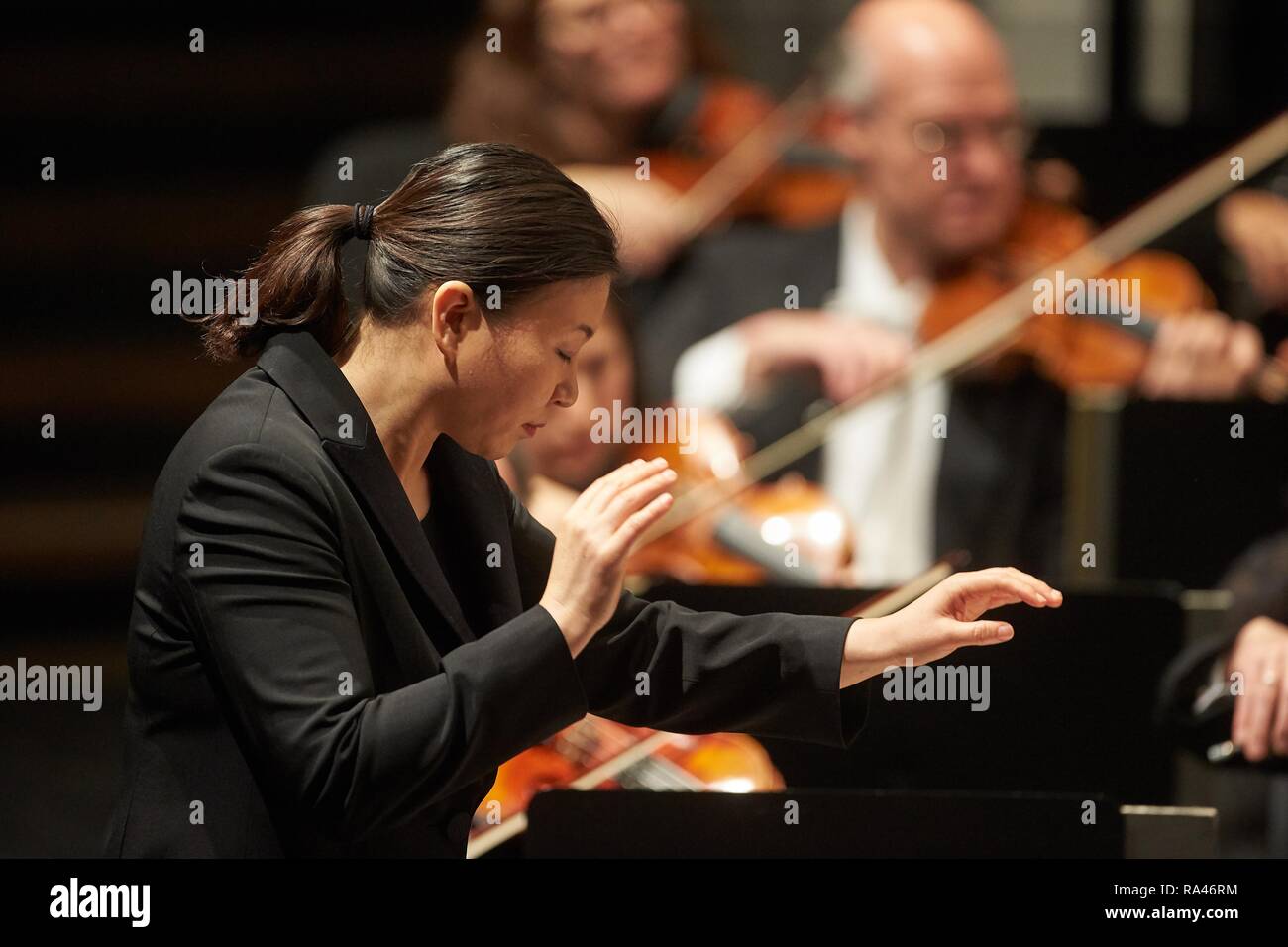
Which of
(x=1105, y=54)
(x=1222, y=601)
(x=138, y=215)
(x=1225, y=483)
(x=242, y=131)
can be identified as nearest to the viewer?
(x=1222, y=601)

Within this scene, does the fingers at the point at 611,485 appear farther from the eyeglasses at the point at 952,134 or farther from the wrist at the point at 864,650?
the eyeglasses at the point at 952,134

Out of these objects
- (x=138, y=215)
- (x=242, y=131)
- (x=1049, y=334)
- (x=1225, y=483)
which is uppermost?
(x=242, y=131)

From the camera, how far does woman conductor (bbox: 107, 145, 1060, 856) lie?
1.33 m

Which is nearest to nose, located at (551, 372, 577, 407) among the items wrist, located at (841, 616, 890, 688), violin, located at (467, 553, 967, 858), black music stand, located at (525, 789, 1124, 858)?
wrist, located at (841, 616, 890, 688)

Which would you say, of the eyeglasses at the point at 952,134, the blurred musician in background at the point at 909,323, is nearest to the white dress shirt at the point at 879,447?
the blurred musician in background at the point at 909,323

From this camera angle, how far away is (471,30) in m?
3.35

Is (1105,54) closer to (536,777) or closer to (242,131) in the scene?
(242,131)

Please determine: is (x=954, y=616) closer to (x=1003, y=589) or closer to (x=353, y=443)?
(x=1003, y=589)

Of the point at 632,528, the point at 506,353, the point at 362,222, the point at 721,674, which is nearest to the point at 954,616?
the point at 721,674

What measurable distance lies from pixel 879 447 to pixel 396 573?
1.74m

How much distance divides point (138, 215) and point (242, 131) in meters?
0.37

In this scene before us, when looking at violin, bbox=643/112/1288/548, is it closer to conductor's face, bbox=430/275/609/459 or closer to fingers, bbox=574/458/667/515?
conductor's face, bbox=430/275/609/459
